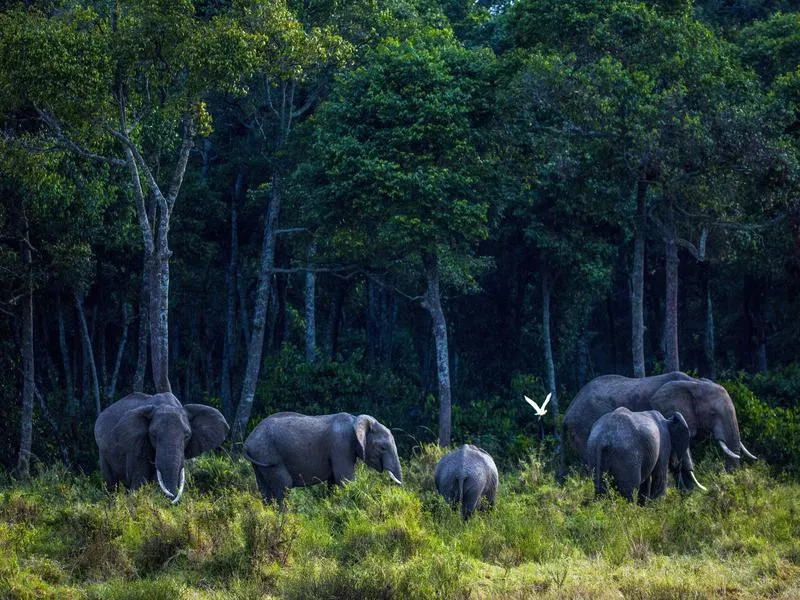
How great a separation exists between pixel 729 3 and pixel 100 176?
74.0 ft

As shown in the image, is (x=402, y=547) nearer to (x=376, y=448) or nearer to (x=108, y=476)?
(x=376, y=448)

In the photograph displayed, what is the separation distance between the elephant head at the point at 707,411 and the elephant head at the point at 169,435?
23.0 ft

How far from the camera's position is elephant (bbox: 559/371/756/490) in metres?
18.1

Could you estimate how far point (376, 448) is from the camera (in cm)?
1633

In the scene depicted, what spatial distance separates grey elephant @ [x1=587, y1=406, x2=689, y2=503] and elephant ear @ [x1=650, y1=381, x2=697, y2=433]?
1.97m

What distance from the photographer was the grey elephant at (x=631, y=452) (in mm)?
15531

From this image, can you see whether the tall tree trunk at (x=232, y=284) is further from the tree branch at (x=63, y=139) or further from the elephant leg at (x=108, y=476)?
the elephant leg at (x=108, y=476)

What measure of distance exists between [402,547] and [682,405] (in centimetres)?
689

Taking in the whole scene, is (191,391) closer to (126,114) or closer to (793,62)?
(126,114)

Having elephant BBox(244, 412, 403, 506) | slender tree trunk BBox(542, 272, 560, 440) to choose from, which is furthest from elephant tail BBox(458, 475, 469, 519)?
slender tree trunk BBox(542, 272, 560, 440)

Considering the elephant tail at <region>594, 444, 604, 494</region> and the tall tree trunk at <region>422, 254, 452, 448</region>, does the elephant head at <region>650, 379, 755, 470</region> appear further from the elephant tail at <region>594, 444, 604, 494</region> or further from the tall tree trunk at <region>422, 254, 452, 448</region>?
the tall tree trunk at <region>422, 254, 452, 448</region>

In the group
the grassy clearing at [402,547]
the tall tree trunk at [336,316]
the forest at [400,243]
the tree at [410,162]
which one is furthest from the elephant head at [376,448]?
the tall tree trunk at [336,316]

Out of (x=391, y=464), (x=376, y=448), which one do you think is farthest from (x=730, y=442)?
(x=376, y=448)

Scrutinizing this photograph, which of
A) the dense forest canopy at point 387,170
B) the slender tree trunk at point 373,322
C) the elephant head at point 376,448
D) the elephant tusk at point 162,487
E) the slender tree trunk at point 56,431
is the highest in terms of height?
the dense forest canopy at point 387,170
